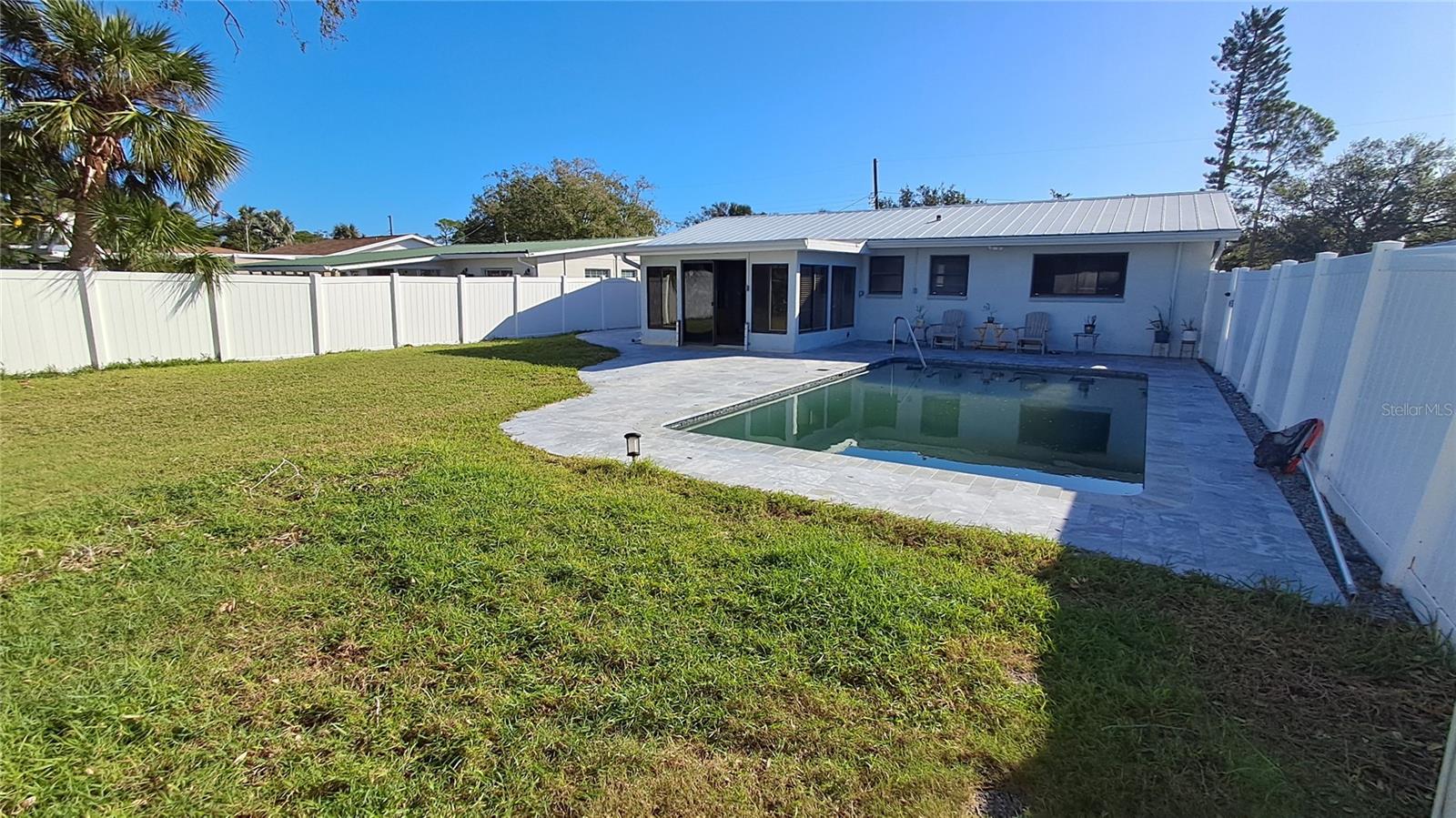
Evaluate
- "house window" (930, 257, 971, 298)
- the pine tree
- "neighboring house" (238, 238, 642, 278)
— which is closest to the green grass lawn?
"house window" (930, 257, 971, 298)

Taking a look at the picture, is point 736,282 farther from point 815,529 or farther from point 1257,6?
point 1257,6

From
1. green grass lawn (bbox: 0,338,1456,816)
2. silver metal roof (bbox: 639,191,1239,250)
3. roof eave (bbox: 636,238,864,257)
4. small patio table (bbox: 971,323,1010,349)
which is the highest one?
silver metal roof (bbox: 639,191,1239,250)

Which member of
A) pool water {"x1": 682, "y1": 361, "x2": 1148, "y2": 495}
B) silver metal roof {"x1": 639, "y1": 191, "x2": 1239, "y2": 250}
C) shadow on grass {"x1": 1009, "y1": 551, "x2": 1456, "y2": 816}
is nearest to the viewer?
shadow on grass {"x1": 1009, "y1": 551, "x2": 1456, "y2": 816}

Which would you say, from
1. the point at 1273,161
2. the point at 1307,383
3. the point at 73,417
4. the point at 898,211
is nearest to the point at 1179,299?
the point at 898,211

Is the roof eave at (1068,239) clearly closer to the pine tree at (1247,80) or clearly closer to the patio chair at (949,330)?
the patio chair at (949,330)

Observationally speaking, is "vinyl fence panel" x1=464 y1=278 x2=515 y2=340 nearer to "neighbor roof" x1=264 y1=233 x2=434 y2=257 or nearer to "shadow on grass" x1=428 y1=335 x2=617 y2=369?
"shadow on grass" x1=428 y1=335 x2=617 y2=369

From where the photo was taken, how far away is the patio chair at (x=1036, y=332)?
14.4 m

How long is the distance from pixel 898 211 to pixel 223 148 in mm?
15881

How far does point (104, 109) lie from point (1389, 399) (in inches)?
620

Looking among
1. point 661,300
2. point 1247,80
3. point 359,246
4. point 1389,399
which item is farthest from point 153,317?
point 1247,80

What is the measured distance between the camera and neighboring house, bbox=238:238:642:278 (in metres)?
21.0

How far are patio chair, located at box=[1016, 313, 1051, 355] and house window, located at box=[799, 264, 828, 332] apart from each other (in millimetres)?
4417

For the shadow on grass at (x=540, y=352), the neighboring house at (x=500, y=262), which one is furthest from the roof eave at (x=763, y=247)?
the neighboring house at (x=500, y=262)

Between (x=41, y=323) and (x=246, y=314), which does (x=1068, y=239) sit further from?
(x=41, y=323)
